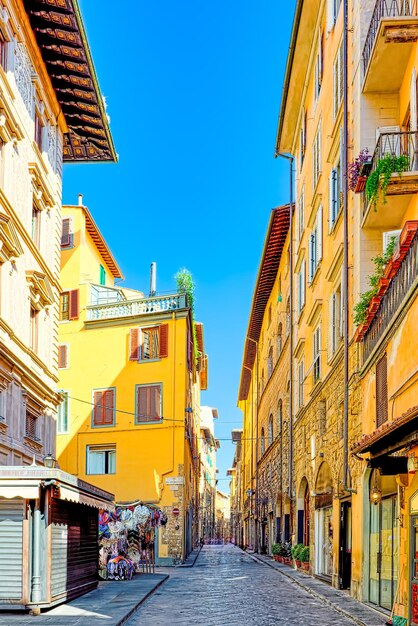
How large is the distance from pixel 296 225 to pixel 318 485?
36.4ft

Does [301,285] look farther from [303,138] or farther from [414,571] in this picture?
[414,571]

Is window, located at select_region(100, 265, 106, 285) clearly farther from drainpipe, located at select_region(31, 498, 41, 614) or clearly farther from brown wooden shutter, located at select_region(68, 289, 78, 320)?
drainpipe, located at select_region(31, 498, 41, 614)

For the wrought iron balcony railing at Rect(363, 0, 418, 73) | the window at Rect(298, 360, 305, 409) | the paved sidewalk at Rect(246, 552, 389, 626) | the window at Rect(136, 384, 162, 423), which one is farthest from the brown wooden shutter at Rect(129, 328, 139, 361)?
the wrought iron balcony railing at Rect(363, 0, 418, 73)

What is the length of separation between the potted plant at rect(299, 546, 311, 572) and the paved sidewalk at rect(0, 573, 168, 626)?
6.56 metres

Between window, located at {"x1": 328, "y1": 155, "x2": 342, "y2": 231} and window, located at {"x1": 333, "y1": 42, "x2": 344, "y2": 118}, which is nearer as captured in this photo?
window, located at {"x1": 333, "y1": 42, "x2": 344, "y2": 118}

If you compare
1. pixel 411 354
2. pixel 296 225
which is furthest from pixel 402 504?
pixel 296 225

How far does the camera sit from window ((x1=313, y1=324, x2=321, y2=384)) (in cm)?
2464

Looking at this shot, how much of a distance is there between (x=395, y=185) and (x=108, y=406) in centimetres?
2414

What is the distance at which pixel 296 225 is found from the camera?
32281mm

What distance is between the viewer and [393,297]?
14.0 metres

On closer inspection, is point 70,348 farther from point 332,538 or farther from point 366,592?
point 366,592

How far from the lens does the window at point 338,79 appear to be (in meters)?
20.7

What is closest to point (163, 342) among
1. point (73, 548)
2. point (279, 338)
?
point (279, 338)

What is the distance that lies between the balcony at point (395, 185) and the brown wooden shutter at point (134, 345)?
68.1ft
